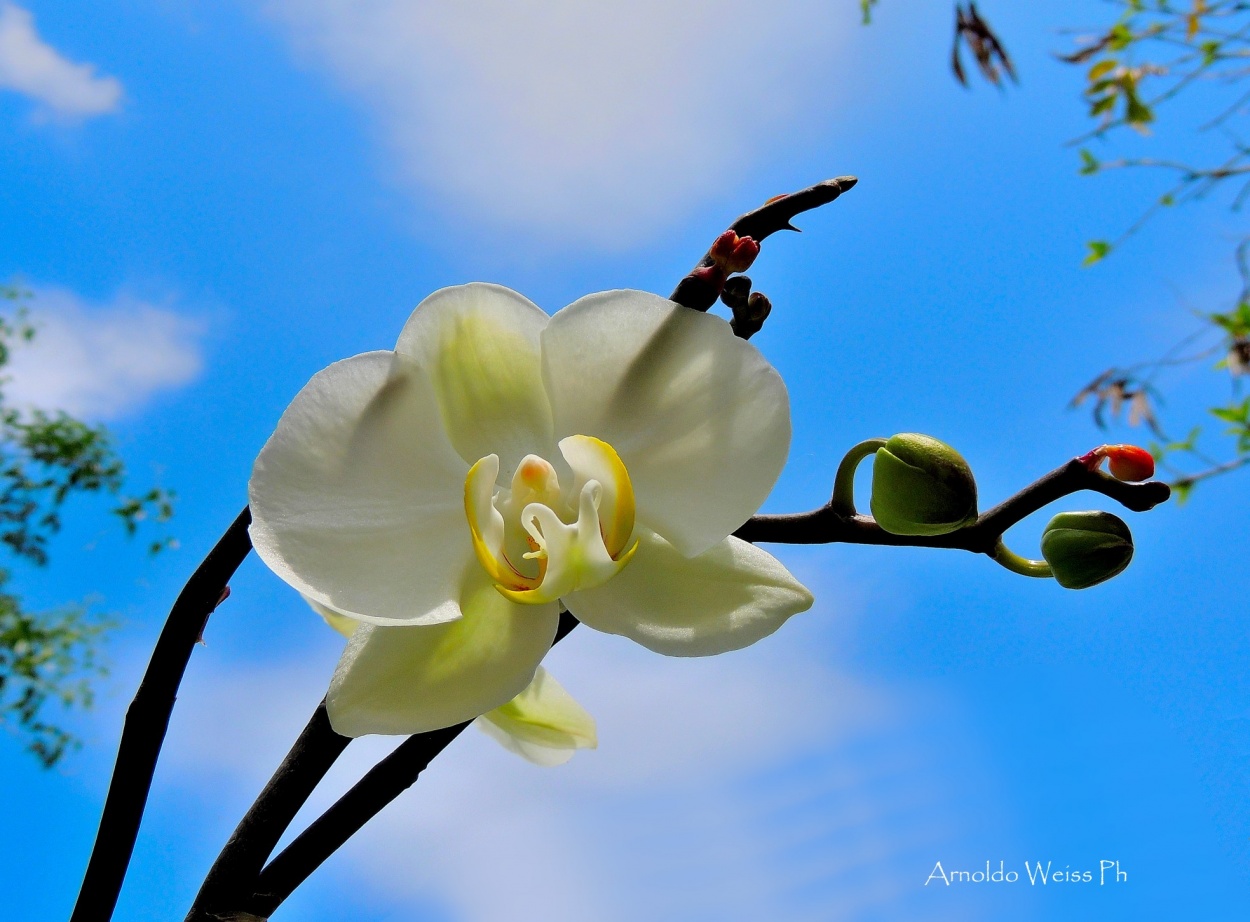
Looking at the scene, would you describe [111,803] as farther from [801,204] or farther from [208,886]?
[801,204]

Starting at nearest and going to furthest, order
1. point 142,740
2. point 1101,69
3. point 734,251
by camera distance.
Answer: point 734,251, point 142,740, point 1101,69

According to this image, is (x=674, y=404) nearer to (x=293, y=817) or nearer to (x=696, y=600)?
(x=696, y=600)

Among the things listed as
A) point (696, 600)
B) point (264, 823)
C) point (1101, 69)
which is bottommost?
point (264, 823)

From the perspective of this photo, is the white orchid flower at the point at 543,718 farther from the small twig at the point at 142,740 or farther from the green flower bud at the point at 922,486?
the green flower bud at the point at 922,486

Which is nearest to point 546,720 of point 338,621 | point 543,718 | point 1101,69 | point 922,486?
point 543,718

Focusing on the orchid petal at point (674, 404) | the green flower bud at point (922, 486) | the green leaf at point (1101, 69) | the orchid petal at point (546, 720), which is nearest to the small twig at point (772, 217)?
the orchid petal at point (674, 404)

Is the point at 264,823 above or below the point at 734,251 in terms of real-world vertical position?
below
